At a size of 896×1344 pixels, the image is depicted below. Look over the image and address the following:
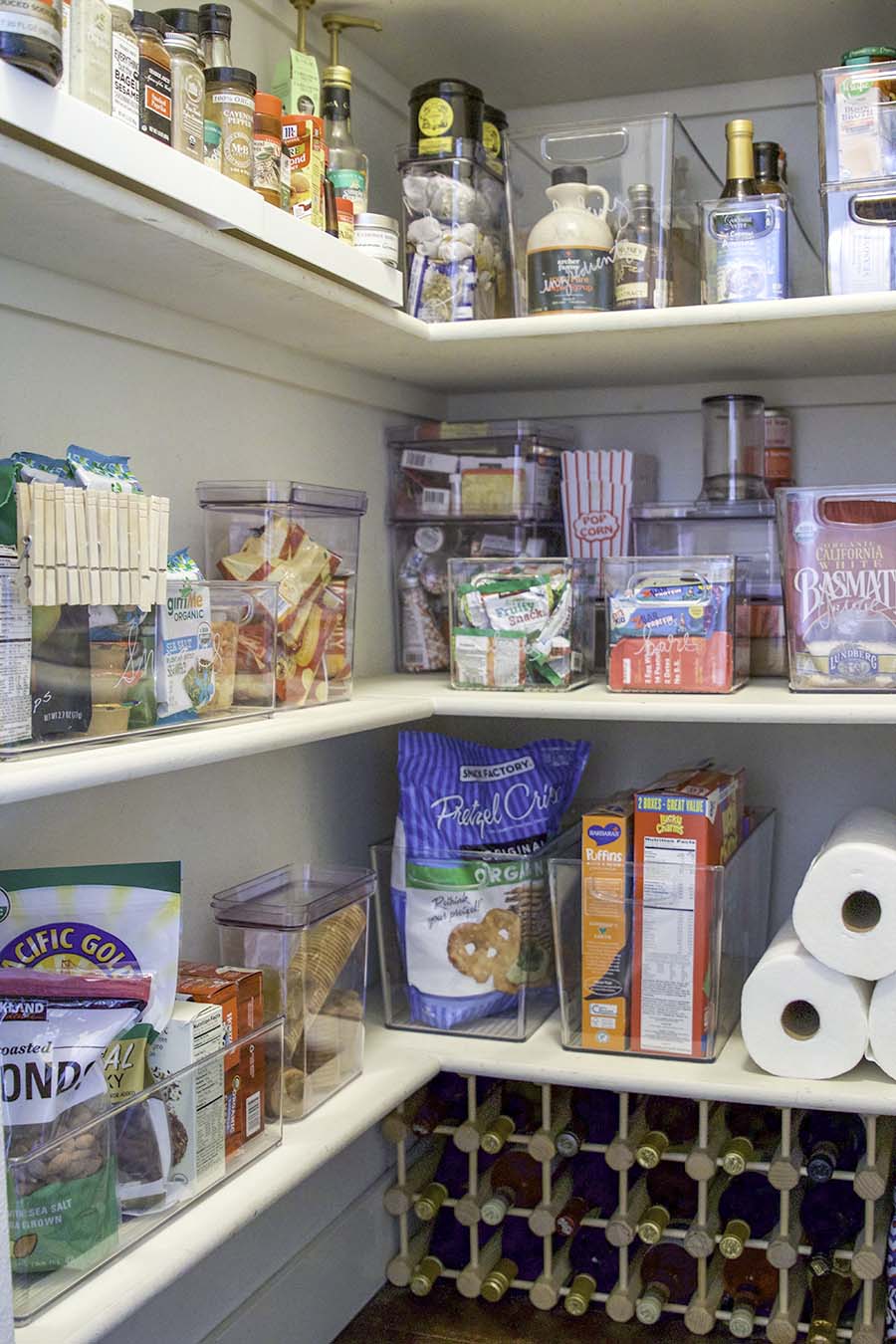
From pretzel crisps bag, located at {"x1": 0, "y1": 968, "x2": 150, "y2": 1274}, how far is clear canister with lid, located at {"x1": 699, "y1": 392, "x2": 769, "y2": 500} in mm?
1149

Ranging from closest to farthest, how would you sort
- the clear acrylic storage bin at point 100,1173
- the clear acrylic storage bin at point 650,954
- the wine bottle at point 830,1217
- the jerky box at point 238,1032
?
the clear acrylic storage bin at point 100,1173 < the jerky box at point 238,1032 < the clear acrylic storage bin at point 650,954 < the wine bottle at point 830,1217

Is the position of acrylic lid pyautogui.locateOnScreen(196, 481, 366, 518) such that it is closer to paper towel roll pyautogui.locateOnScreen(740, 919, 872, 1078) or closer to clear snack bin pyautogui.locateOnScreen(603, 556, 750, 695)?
clear snack bin pyautogui.locateOnScreen(603, 556, 750, 695)

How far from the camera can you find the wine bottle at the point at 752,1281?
180cm

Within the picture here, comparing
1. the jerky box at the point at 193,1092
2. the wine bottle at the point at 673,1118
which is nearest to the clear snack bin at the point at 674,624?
the wine bottle at the point at 673,1118

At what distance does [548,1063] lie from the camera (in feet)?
5.35

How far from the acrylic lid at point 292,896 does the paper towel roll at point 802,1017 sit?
47 cm

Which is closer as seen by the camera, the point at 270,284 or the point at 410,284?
the point at 270,284

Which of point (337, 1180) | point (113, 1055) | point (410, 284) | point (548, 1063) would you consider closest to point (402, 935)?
point (548, 1063)

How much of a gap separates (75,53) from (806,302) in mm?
823

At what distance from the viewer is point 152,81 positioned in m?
1.12

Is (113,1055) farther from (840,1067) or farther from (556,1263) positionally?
(556,1263)

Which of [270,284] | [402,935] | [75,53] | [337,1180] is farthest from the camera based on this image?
[337,1180]

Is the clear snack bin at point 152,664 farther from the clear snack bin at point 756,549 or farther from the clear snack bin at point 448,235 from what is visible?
the clear snack bin at point 756,549

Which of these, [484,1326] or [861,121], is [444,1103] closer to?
[484,1326]
